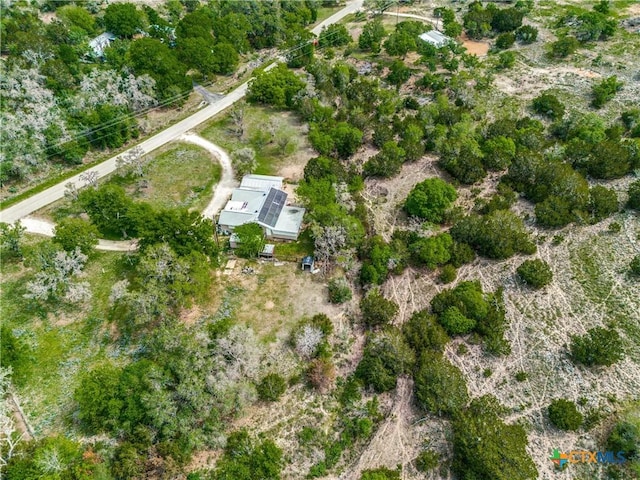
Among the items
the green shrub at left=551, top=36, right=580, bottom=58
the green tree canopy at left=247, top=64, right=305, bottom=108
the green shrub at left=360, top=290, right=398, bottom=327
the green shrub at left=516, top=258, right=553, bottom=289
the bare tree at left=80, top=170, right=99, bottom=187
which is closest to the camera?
the green shrub at left=360, top=290, right=398, bottom=327

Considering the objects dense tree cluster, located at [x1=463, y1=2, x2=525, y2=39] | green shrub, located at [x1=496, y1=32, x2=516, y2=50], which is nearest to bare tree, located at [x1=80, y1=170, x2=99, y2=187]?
green shrub, located at [x1=496, y1=32, x2=516, y2=50]

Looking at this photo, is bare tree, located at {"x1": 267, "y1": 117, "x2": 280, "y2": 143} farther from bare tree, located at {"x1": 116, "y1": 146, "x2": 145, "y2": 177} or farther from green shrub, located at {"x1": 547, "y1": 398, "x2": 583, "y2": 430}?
green shrub, located at {"x1": 547, "y1": 398, "x2": 583, "y2": 430}

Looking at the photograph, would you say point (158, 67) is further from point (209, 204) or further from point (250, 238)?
point (250, 238)

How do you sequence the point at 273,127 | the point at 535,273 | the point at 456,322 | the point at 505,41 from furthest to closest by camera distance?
the point at 505,41 → the point at 273,127 → the point at 535,273 → the point at 456,322

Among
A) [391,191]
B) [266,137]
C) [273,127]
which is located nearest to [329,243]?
[391,191]

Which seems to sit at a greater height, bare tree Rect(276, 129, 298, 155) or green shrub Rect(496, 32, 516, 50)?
green shrub Rect(496, 32, 516, 50)

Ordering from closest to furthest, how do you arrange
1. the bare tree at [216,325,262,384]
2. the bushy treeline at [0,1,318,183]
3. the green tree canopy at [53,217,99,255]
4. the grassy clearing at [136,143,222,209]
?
the bare tree at [216,325,262,384] < the green tree canopy at [53,217,99,255] < the grassy clearing at [136,143,222,209] < the bushy treeline at [0,1,318,183]

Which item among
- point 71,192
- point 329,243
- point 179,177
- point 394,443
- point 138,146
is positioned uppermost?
point 71,192
